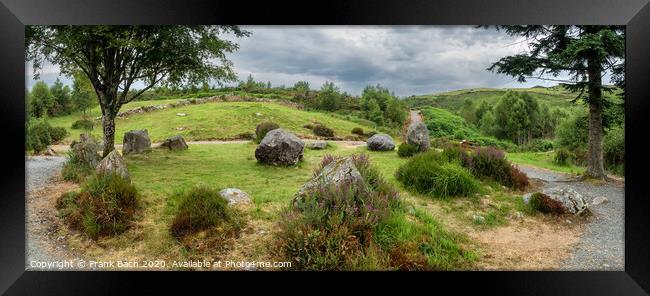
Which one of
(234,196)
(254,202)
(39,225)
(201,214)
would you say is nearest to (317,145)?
(254,202)

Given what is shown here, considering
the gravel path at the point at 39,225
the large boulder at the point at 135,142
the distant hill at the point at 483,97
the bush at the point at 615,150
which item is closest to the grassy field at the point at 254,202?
the large boulder at the point at 135,142

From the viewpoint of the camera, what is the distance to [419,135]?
495 cm

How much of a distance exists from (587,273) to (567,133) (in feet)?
6.35

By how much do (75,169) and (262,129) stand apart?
2.67 metres

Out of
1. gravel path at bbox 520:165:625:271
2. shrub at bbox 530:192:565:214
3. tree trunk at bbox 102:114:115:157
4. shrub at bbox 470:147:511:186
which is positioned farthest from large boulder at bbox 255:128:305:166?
gravel path at bbox 520:165:625:271

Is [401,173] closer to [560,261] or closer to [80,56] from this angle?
[560,261]

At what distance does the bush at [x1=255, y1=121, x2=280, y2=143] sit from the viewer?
4.96 metres

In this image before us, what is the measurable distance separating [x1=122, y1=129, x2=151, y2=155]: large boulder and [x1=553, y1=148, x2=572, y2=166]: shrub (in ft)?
20.5

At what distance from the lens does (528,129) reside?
4.66 metres

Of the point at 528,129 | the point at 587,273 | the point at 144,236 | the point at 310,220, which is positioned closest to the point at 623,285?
the point at 587,273

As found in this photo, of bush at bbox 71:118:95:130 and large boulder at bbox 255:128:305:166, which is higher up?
bush at bbox 71:118:95:130

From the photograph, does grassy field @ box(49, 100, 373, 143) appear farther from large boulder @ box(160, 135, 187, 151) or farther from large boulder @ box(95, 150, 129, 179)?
large boulder @ box(95, 150, 129, 179)

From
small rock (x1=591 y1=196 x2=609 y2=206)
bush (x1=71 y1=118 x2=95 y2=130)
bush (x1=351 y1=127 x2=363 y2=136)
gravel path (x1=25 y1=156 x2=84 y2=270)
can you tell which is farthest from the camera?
bush (x1=351 y1=127 x2=363 y2=136)

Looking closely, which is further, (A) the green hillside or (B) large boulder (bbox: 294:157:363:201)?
(A) the green hillside
